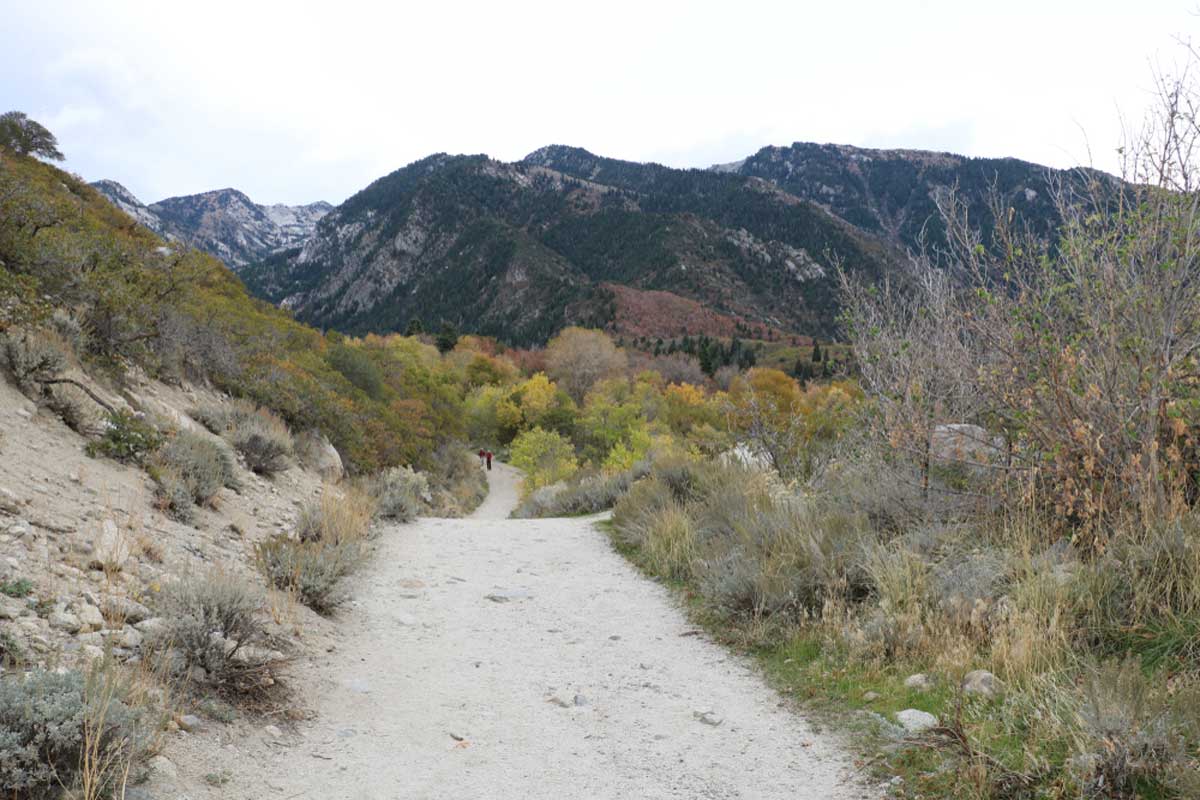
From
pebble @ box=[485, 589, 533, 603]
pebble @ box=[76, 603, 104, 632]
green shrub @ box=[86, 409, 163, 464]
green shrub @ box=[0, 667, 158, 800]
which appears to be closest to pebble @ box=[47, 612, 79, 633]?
pebble @ box=[76, 603, 104, 632]

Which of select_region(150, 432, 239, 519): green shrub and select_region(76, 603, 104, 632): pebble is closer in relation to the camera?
select_region(76, 603, 104, 632): pebble

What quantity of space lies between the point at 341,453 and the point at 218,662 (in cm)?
1258

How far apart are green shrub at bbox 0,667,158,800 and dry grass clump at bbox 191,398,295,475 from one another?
7.80 meters

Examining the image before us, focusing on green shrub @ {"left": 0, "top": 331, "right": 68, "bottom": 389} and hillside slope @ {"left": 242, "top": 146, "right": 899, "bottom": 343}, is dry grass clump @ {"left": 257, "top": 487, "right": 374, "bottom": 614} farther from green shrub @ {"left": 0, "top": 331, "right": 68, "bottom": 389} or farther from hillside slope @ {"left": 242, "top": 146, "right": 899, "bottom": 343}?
hillside slope @ {"left": 242, "top": 146, "right": 899, "bottom": 343}

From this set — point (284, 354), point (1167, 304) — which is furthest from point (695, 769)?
point (284, 354)

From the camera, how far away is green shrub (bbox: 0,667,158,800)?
2.37m

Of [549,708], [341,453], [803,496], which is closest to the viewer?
[549,708]

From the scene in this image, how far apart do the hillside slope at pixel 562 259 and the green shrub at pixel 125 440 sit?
110071 millimetres

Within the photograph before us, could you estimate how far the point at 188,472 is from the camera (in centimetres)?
721

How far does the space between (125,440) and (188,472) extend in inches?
26.8

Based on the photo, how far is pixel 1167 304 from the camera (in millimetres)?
4449

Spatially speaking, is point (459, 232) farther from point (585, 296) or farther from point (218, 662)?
point (218, 662)

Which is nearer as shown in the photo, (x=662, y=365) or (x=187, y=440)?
(x=187, y=440)

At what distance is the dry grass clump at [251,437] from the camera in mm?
10062
